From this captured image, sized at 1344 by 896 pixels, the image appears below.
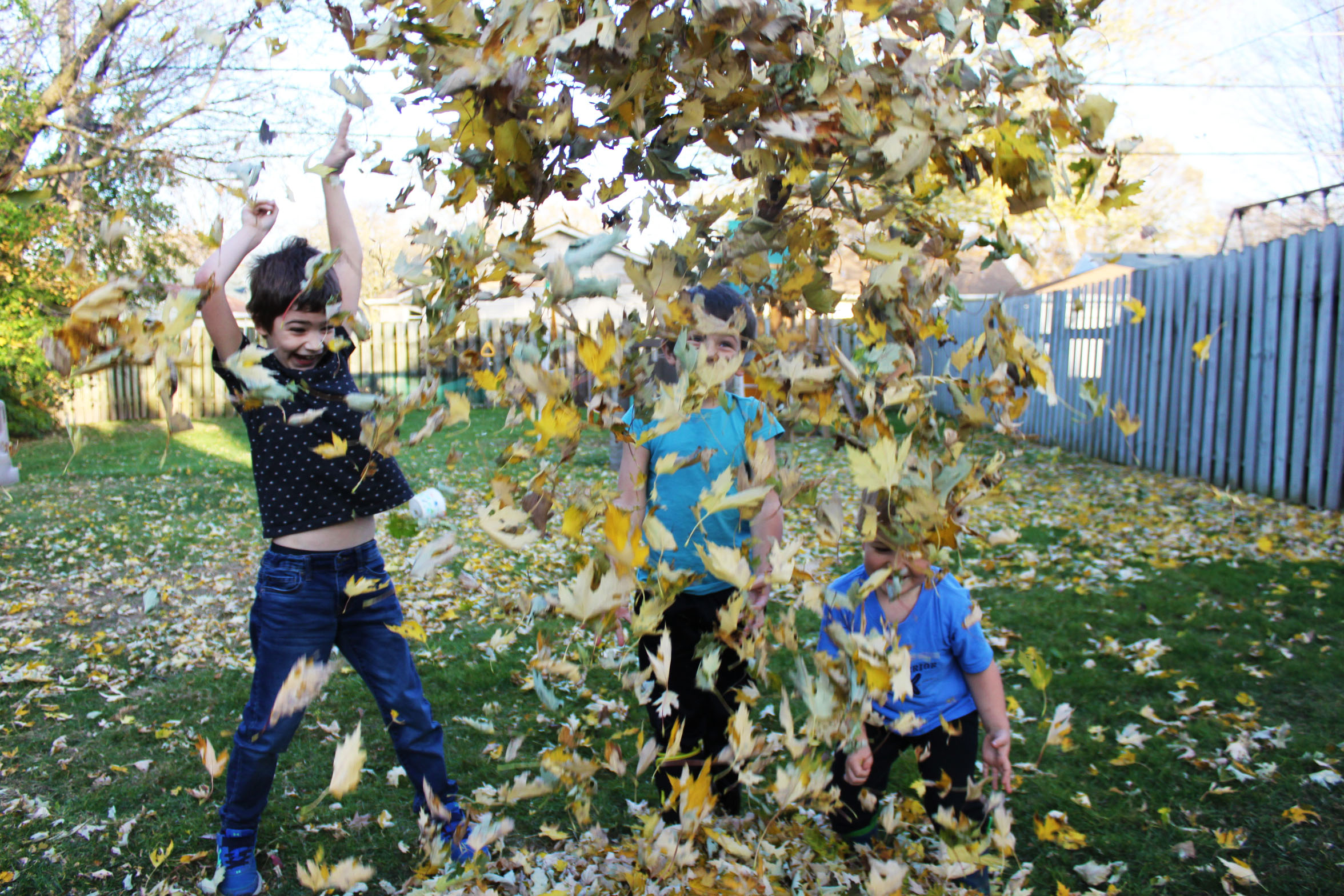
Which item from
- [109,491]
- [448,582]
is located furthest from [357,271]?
[109,491]

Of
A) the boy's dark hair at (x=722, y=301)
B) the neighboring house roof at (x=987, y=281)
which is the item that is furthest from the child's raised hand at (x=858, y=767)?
the neighboring house roof at (x=987, y=281)

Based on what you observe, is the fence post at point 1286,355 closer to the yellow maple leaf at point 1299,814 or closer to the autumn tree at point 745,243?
the yellow maple leaf at point 1299,814

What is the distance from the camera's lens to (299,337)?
7.25 feet

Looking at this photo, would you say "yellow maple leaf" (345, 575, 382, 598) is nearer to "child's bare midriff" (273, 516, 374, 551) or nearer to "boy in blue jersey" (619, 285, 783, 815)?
"child's bare midriff" (273, 516, 374, 551)

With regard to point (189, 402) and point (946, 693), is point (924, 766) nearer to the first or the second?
point (946, 693)

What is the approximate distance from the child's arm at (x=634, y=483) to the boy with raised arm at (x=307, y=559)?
2.07 feet

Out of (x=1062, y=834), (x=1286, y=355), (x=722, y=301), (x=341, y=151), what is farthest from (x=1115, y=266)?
(x=341, y=151)

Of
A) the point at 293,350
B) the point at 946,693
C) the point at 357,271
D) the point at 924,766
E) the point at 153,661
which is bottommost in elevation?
the point at 153,661

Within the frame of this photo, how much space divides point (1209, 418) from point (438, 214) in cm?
880

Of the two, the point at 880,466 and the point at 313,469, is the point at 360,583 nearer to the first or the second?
the point at 313,469

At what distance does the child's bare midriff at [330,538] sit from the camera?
7.64ft

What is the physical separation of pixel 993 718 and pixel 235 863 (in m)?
2.15

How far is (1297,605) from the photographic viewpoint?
15.3ft

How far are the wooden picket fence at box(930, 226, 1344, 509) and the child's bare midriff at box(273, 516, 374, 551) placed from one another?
4.20 m
